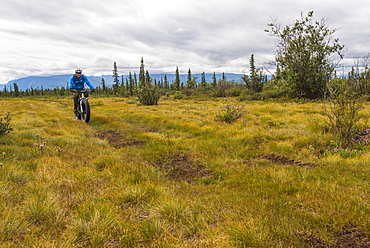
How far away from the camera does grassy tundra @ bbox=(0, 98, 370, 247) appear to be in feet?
8.09

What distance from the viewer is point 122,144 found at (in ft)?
25.4

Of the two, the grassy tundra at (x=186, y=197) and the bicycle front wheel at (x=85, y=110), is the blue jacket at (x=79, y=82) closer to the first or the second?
the bicycle front wheel at (x=85, y=110)

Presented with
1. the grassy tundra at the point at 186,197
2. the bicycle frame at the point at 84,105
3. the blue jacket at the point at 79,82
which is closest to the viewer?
the grassy tundra at the point at 186,197

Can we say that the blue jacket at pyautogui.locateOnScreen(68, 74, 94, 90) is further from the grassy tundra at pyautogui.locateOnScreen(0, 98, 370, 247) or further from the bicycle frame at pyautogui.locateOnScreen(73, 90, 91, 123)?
the grassy tundra at pyautogui.locateOnScreen(0, 98, 370, 247)

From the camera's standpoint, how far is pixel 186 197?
11.8 feet

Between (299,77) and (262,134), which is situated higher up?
(299,77)

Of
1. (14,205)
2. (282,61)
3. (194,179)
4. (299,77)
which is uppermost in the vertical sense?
(282,61)

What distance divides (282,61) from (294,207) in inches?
857

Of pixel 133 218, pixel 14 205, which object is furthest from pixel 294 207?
pixel 14 205

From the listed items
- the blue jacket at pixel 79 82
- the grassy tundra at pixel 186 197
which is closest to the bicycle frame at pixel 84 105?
the blue jacket at pixel 79 82

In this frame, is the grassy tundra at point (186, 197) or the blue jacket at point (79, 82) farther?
the blue jacket at point (79, 82)

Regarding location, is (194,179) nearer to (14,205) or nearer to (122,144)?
(14,205)

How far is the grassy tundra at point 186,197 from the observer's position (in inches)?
97.1

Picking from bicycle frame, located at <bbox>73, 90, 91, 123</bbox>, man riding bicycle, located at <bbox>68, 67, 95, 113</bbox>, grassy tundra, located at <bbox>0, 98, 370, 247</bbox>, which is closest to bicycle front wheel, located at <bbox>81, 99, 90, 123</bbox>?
bicycle frame, located at <bbox>73, 90, 91, 123</bbox>
